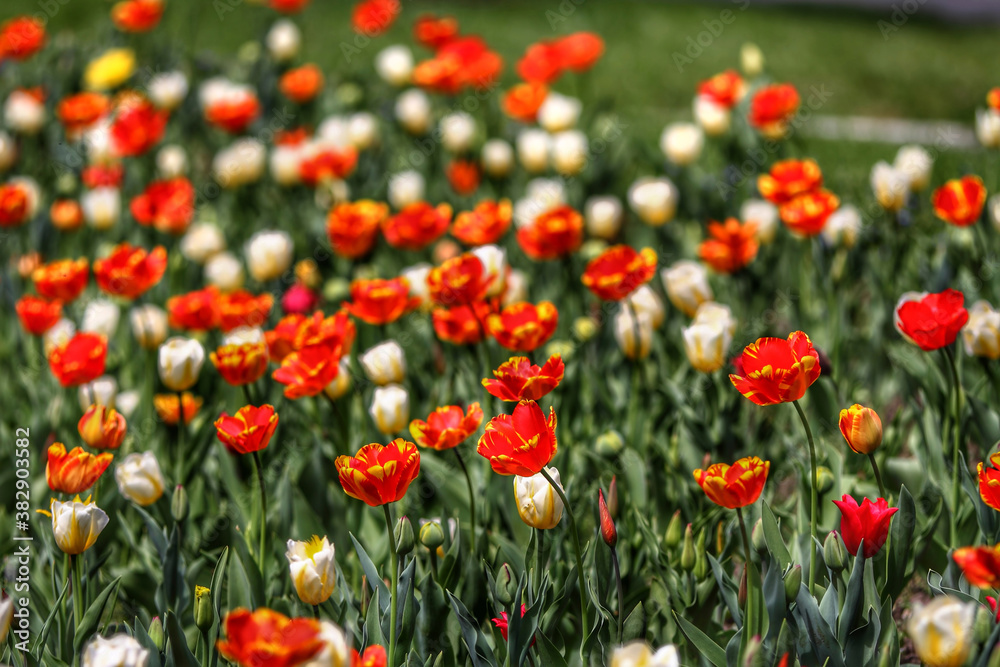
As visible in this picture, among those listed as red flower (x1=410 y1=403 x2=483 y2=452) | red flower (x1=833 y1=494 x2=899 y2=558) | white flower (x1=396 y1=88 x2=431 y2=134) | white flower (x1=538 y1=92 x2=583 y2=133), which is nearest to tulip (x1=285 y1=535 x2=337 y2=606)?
red flower (x1=410 y1=403 x2=483 y2=452)

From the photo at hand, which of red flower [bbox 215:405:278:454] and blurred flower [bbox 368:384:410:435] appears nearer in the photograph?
red flower [bbox 215:405:278:454]

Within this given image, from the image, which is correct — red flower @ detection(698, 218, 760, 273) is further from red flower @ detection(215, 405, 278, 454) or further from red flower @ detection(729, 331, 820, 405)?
red flower @ detection(215, 405, 278, 454)

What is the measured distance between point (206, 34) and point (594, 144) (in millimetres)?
4645

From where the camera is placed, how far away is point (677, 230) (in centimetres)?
304

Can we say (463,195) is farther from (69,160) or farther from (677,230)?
(69,160)

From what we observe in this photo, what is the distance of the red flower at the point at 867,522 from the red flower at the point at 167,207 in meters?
2.12

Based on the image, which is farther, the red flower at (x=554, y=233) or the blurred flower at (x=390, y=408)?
the red flower at (x=554, y=233)

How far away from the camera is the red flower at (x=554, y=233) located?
7.11 feet

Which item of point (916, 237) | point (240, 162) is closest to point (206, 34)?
point (240, 162)

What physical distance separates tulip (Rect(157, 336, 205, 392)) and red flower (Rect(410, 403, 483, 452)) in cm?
57

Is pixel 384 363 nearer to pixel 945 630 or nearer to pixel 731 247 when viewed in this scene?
pixel 731 247

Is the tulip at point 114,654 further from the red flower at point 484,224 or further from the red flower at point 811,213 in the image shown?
the red flower at point 811,213

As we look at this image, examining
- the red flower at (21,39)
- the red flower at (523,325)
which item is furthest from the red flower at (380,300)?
the red flower at (21,39)

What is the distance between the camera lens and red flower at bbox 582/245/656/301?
1752 mm
